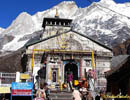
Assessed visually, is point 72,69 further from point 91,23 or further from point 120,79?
point 91,23

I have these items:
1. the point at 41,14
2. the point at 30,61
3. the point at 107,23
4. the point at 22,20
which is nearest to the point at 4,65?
the point at 30,61

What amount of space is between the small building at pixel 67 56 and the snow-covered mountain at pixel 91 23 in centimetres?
5964

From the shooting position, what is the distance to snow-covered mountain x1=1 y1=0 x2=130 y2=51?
120 meters

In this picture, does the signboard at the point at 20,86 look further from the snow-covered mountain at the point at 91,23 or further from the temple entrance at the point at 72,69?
the snow-covered mountain at the point at 91,23

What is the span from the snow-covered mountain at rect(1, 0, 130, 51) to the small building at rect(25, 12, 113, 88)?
2348 inches

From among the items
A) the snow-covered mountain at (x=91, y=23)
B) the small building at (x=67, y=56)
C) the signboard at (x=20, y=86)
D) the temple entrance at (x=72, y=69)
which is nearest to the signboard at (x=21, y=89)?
the signboard at (x=20, y=86)

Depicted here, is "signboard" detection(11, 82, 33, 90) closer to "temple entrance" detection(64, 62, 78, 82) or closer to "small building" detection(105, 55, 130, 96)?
"small building" detection(105, 55, 130, 96)

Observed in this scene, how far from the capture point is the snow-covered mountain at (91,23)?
394ft

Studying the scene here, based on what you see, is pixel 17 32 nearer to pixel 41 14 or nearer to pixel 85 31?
pixel 41 14

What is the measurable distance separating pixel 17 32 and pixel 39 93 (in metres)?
159

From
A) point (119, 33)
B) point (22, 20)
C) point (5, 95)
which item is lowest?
point (5, 95)

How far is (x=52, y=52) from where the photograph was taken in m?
29.2

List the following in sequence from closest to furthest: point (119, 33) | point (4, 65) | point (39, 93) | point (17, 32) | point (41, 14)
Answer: point (39, 93)
point (4, 65)
point (119, 33)
point (17, 32)
point (41, 14)

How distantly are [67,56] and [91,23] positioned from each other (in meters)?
114
